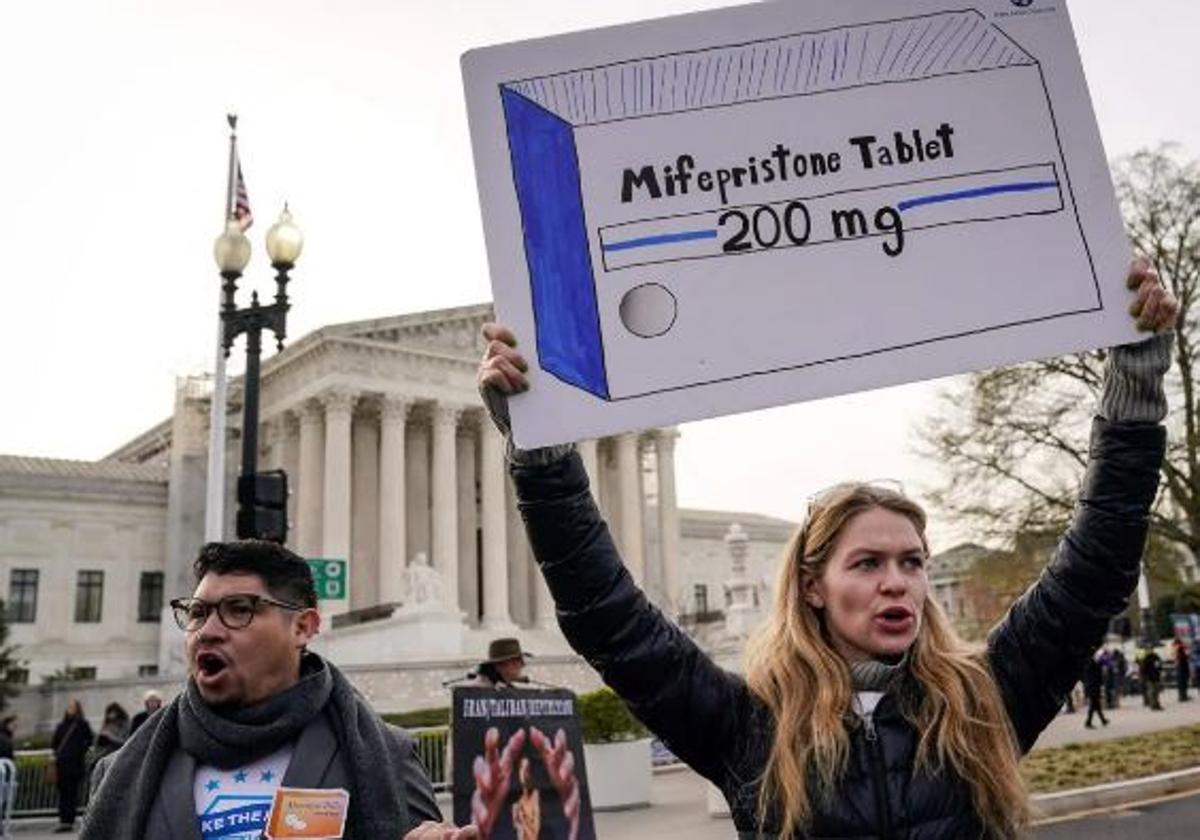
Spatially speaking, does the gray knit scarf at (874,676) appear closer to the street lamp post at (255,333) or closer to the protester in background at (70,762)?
the street lamp post at (255,333)

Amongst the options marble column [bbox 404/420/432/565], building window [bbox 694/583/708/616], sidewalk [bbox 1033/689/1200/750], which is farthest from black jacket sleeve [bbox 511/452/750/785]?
building window [bbox 694/583/708/616]

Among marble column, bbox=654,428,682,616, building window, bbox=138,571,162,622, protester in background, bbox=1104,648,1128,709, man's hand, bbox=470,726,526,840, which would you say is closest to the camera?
man's hand, bbox=470,726,526,840

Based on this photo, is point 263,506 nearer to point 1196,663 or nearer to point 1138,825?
point 1138,825

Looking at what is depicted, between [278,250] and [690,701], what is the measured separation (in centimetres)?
1186

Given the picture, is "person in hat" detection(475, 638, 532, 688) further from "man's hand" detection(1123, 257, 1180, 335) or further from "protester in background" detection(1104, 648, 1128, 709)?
"protester in background" detection(1104, 648, 1128, 709)

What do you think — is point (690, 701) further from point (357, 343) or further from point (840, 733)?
point (357, 343)

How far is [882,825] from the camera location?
7.32 feet

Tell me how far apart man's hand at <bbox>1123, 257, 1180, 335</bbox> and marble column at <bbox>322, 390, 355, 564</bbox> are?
157 ft

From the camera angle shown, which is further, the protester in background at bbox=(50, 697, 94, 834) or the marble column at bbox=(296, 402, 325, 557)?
the marble column at bbox=(296, 402, 325, 557)

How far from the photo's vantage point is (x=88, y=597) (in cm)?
5531

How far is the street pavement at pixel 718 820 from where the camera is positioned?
10023mm

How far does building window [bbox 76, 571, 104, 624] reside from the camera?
55031 millimetres

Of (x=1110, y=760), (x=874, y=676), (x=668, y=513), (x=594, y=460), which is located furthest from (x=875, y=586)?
(x=668, y=513)

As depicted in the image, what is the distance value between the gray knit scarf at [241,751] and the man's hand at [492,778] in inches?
81.1
